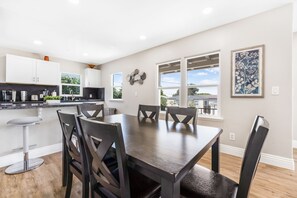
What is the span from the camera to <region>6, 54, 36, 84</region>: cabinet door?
11.5 ft

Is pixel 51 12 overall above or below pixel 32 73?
above

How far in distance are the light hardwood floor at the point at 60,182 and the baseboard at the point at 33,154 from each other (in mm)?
129

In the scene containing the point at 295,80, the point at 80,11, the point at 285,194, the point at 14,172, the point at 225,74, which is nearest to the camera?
the point at 285,194

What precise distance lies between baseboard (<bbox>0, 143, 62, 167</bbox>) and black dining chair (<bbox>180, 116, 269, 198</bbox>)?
8.84ft

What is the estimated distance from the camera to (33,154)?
2465mm

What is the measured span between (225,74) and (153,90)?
5.72ft

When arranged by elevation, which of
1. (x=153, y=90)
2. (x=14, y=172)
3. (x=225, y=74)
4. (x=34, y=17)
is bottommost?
(x=14, y=172)

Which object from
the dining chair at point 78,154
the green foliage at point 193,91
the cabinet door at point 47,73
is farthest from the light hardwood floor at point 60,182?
the cabinet door at point 47,73

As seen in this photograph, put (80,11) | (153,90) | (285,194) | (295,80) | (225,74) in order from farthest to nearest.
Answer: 1. (153,90)
2. (295,80)
3. (225,74)
4. (80,11)
5. (285,194)

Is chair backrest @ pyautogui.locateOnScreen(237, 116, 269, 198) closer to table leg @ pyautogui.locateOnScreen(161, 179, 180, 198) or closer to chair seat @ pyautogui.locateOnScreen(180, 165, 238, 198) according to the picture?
chair seat @ pyautogui.locateOnScreen(180, 165, 238, 198)

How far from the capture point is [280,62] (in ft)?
6.90

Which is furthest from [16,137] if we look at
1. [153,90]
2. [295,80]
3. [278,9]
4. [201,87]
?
[295,80]

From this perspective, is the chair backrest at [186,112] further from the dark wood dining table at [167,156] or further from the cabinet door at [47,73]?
the cabinet door at [47,73]

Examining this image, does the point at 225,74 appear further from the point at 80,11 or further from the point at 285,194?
the point at 80,11
